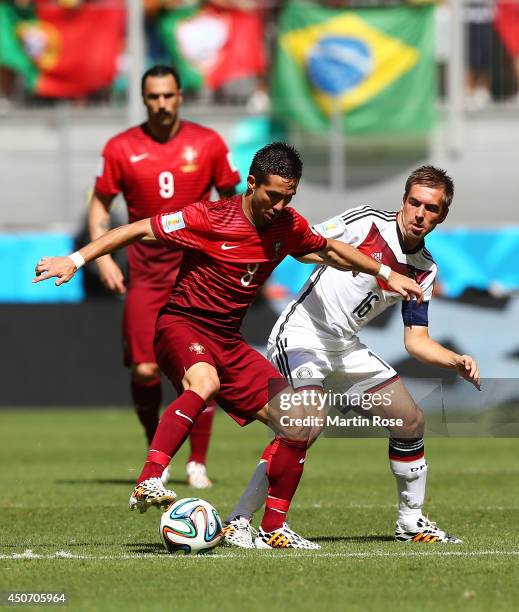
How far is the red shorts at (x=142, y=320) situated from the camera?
408 inches

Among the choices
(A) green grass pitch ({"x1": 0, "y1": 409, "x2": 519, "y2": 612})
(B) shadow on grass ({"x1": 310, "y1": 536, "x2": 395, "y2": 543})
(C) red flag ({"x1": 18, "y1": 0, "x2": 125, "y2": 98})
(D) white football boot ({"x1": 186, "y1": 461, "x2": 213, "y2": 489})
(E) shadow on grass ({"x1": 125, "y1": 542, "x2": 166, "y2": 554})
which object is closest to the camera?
(A) green grass pitch ({"x1": 0, "y1": 409, "x2": 519, "y2": 612})

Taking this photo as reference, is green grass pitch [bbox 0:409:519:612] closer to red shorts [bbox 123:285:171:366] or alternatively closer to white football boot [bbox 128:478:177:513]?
white football boot [bbox 128:478:177:513]

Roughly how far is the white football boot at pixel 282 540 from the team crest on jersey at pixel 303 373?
0.81 metres

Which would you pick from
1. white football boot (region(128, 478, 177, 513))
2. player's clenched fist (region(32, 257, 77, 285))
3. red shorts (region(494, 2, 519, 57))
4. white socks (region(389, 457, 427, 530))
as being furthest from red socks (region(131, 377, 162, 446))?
red shorts (region(494, 2, 519, 57))

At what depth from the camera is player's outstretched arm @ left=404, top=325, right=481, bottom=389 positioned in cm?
718

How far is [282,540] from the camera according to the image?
7.20 m

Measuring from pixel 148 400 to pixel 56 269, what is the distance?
394 centimetres

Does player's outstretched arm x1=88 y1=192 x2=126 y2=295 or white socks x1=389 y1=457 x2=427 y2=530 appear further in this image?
player's outstretched arm x1=88 y1=192 x2=126 y2=295

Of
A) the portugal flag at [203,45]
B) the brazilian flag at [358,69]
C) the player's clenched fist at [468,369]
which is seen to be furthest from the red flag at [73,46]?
the player's clenched fist at [468,369]

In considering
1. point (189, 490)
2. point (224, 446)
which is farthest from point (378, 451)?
point (189, 490)

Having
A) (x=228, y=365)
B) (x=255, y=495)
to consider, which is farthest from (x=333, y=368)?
(x=255, y=495)

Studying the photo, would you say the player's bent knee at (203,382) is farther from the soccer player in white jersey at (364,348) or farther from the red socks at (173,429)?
the soccer player in white jersey at (364,348)

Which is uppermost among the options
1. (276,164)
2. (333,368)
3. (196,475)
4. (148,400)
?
(276,164)

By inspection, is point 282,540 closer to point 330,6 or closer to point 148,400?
point 148,400
